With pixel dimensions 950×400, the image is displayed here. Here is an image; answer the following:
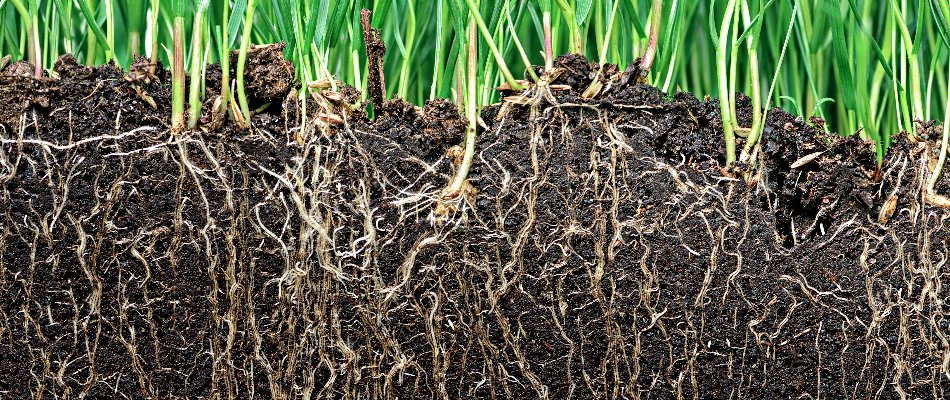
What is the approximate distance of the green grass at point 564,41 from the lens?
2.54 ft

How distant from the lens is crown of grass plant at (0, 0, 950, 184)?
767 mm

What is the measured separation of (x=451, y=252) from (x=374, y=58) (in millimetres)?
271

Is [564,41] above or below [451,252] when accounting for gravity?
above

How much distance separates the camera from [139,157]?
2.49ft

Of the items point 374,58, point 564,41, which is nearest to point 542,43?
point 564,41

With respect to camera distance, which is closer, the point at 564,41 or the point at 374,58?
the point at 374,58

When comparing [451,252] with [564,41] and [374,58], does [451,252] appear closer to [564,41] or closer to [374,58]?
[374,58]

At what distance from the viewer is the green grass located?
775mm

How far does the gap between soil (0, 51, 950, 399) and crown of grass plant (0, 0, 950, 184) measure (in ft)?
0.14

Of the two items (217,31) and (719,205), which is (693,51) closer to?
(719,205)

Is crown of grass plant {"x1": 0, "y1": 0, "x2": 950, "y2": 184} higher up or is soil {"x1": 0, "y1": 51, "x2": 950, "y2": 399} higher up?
crown of grass plant {"x1": 0, "y1": 0, "x2": 950, "y2": 184}

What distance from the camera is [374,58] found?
2.55 ft

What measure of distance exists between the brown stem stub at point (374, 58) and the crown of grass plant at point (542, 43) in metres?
0.03

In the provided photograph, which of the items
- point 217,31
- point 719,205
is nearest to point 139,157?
point 217,31
